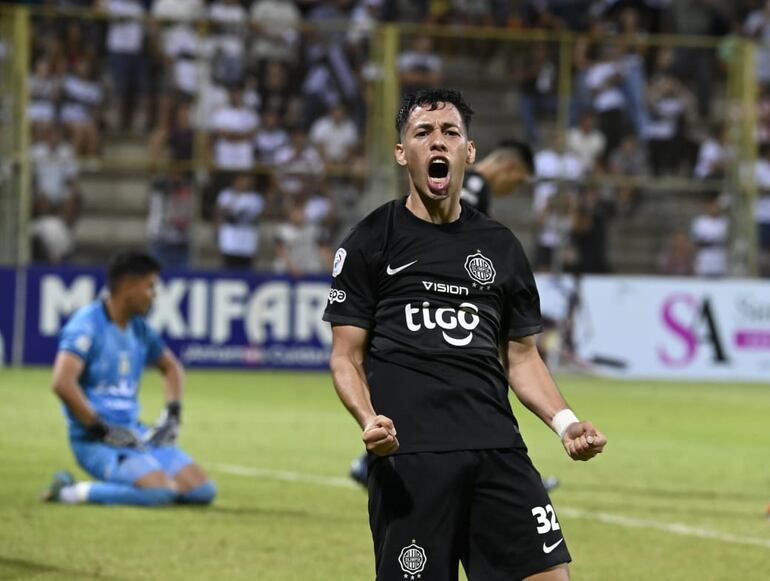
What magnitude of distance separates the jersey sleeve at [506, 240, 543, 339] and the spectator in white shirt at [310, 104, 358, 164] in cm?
1827

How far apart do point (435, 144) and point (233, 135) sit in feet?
60.7

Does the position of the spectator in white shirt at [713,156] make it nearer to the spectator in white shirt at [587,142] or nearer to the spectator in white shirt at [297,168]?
the spectator in white shirt at [587,142]

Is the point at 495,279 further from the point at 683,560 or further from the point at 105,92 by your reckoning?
the point at 105,92

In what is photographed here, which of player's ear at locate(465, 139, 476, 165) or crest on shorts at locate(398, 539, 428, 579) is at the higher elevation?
player's ear at locate(465, 139, 476, 165)

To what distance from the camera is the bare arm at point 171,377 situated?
10.6 metres

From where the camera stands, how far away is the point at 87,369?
10.3 meters

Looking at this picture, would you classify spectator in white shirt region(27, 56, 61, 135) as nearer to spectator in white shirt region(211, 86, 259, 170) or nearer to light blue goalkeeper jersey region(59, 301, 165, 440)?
spectator in white shirt region(211, 86, 259, 170)

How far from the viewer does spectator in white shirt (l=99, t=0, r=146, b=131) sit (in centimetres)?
2323

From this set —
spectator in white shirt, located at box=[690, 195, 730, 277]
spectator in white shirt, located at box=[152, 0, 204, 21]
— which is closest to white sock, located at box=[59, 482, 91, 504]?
spectator in white shirt, located at box=[152, 0, 204, 21]

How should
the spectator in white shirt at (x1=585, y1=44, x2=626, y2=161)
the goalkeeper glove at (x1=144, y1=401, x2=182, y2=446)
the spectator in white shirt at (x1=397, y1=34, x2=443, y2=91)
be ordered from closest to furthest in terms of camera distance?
the goalkeeper glove at (x1=144, y1=401, x2=182, y2=446)
the spectator in white shirt at (x1=397, y1=34, x2=443, y2=91)
the spectator in white shirt at (x1=585, y1=44, x2=626, y2=161)

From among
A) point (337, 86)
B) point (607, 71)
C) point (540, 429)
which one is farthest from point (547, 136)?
point (540, 429)

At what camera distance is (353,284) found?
5.15m

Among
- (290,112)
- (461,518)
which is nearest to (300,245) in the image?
(290,112)

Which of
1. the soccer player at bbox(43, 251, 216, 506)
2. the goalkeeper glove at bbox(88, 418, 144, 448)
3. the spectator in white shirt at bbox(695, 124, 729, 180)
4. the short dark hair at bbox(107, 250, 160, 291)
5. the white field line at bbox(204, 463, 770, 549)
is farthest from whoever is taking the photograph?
the spectator in white shirt at bbox(695, 124, 729, 180)
